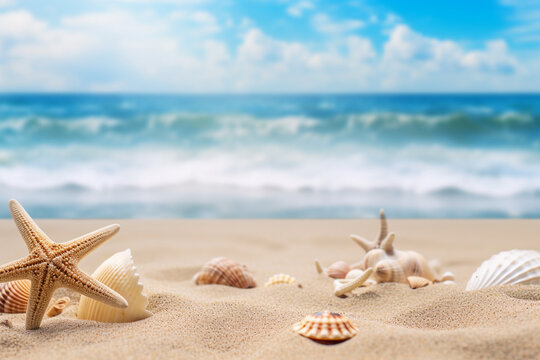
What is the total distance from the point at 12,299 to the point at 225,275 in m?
1.04

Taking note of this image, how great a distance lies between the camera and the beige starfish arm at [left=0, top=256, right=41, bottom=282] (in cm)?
173

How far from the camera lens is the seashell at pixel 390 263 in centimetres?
247

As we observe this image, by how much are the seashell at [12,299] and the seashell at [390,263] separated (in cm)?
164

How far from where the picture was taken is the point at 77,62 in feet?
40.5

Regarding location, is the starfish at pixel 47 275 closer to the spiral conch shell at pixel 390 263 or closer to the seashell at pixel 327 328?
the seashell at pixel 327 328

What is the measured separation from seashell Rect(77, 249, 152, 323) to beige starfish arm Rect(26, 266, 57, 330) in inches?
9.2

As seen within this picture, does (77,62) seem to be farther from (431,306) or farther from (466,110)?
(431,306)

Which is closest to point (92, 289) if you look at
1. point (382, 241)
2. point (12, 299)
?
point (12, 299)

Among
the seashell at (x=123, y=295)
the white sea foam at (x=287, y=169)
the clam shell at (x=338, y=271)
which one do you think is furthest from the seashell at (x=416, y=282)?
the white sea foam at (x=287, y=169)

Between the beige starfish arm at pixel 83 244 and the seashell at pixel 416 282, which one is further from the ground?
the beige starfish arm at pixel 83 244

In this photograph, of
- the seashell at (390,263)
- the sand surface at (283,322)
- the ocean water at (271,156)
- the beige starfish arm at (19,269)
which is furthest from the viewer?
the ocean water at (271,156)

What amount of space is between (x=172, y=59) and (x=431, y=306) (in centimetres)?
1111

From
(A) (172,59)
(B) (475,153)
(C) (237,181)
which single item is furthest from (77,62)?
(B) (475,153)

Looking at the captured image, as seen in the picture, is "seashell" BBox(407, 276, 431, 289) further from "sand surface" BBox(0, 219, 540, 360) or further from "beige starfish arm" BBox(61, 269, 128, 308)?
"beige starfish arm" BBox(61, 269, 128, 308)
